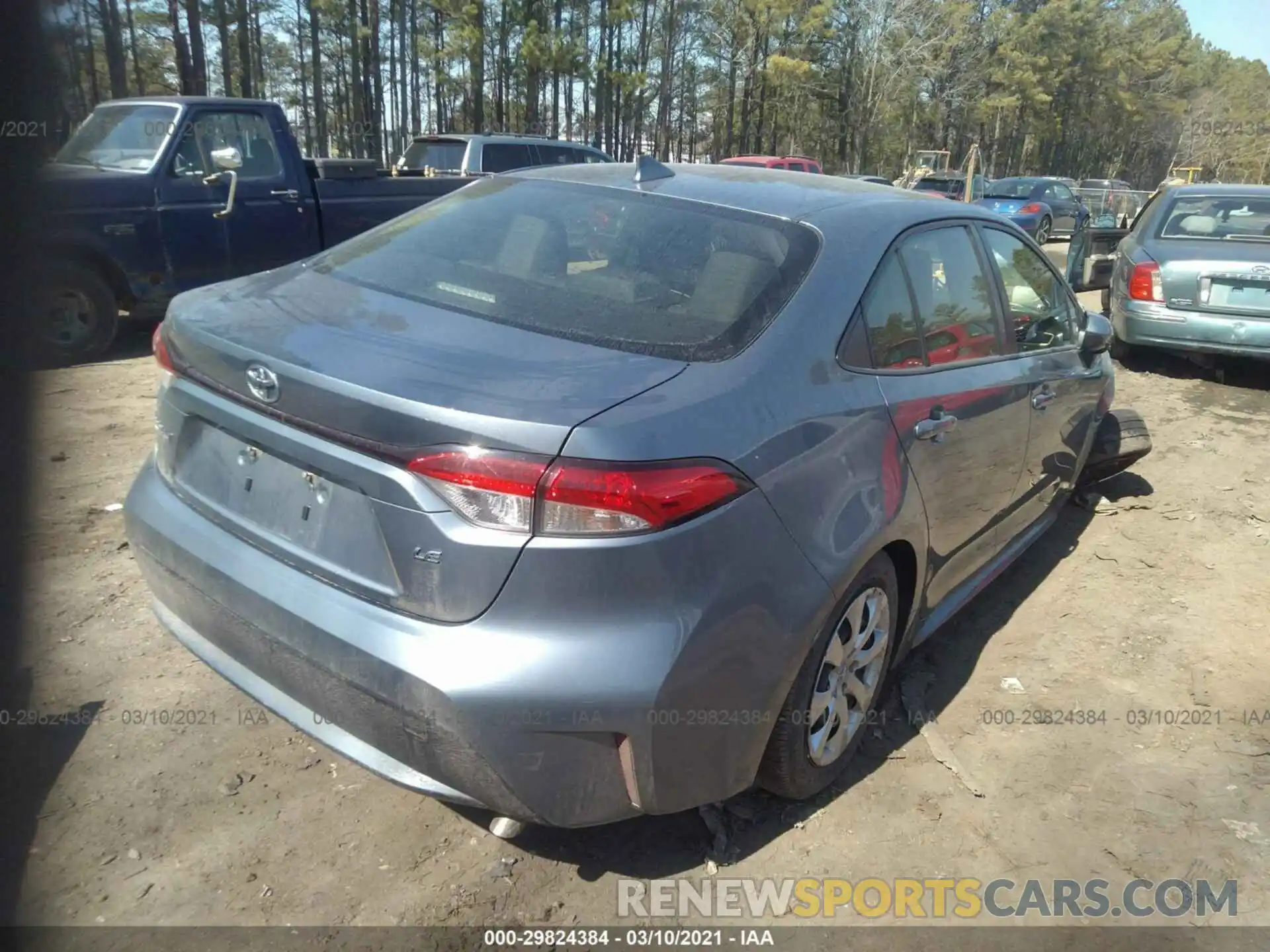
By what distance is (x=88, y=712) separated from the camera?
3.04 m

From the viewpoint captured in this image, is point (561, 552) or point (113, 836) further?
point (113, 836)

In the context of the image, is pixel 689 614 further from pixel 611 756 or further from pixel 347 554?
pixel 347 554

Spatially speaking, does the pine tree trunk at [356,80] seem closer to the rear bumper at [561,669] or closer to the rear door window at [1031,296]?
the rear door window at [1031,296]

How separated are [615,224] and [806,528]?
1179 mm

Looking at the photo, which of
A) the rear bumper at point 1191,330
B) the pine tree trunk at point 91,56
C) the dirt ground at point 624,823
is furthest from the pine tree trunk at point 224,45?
the dirt ground at point 624,823

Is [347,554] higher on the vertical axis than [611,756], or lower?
higher

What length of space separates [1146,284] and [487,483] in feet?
A: 25.4

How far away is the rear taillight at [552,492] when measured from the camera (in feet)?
6.52

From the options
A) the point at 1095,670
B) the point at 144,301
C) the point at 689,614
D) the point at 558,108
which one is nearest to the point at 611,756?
the point at 689,614

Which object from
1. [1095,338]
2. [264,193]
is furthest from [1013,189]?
[1095,338]

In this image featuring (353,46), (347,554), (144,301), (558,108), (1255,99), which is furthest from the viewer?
(1255,99)

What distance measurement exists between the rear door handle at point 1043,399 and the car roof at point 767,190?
0.73 metres

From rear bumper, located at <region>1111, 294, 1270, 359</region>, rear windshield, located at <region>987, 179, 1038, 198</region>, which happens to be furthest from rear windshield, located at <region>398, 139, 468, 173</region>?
rear windshield, located at <region>987, 179, 1038, 198</region>

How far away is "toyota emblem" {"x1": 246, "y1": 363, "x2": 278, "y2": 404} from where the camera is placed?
A: 89.2 inches
